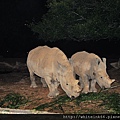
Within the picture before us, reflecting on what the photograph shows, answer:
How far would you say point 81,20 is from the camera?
10375 mm

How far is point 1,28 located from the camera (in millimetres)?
21500

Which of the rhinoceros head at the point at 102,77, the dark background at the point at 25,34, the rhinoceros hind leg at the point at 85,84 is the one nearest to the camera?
the rhinoceros head at the point at 102,77

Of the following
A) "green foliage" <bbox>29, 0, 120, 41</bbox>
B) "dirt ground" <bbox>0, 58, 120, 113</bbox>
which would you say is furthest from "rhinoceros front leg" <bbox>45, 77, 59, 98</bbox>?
"green foliage" <bbox>29, 0, 120, 41</bbox>

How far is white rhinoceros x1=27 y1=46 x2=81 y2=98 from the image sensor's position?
7176mm

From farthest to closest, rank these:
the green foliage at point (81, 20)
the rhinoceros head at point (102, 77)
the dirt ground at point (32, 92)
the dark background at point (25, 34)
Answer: the dark background at point (25, 34) < the green foliage at point (81, 20) < the rhinoceros head at point (102, 77) < the dirt ground at point (32, 92)

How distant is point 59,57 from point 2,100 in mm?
1977

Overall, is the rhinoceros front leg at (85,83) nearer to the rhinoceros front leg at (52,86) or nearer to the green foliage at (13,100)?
the rhinoceros front leg at (52,86)

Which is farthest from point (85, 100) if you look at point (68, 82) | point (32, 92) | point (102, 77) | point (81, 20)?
point (81, 20)

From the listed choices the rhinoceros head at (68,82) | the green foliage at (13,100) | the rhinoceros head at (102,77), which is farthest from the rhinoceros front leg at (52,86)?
the rhinoceros head at (102,77)

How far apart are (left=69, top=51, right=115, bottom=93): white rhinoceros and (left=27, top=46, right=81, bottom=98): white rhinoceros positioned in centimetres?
76

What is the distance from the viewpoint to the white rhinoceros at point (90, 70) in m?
7.87

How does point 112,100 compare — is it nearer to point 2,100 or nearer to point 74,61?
point 74,61

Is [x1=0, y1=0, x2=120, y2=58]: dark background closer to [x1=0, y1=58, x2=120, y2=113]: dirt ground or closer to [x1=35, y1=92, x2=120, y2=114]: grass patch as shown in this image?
[x1=0, y1=58, x2=120, y2=113]: dirt ground

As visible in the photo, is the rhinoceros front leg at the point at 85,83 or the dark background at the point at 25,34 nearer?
the rhinoceros front leg at the point at 85,83
